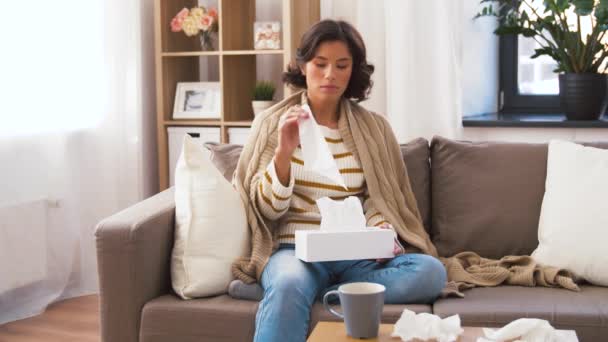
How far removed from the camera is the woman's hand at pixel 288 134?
2174 millimetres

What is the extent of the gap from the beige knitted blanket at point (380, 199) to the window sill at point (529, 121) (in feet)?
3.27

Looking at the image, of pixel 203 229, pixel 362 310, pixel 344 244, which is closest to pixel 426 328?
pixel 362 310

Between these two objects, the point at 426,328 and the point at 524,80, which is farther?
the point at 524,80

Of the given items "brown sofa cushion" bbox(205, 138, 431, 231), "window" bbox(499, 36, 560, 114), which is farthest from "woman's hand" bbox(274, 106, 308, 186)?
"window" bbox(499, 36, 560, 114)

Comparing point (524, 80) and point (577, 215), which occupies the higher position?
point (524, 80)

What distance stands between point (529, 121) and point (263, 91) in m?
1.11

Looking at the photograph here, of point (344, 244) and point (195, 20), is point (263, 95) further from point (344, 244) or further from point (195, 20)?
point (344, 244)

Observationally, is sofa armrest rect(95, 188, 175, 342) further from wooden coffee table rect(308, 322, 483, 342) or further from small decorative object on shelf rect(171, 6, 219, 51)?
small decorative object on shelf rect(171, 6, 219, 51)

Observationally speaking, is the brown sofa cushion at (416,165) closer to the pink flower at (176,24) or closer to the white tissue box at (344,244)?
the white tissue box at (344,244)

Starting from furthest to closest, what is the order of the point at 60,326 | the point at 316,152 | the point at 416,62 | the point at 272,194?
the point at 416,62, the point at 60,326, the point at 272,194, the point at 316,152

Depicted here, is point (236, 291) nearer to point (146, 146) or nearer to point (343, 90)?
point (343, 90)

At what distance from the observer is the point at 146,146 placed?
384 centimetres

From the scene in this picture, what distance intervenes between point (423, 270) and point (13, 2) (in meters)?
1.88

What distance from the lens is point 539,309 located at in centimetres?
209
